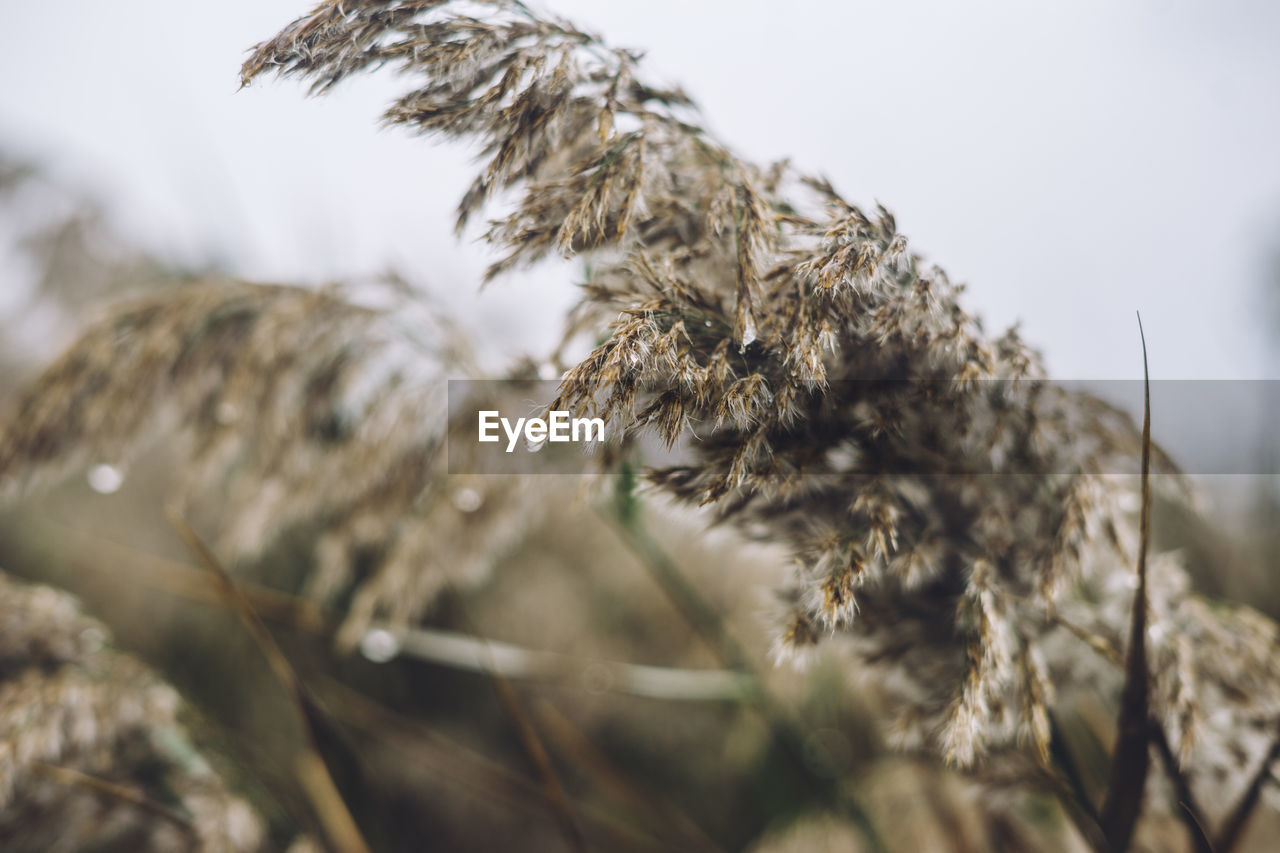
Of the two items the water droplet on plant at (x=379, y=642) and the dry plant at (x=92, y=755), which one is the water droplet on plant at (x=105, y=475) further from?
the water droplet on plant at (x=379, y=642)

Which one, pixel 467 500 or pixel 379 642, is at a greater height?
pixel 467 500

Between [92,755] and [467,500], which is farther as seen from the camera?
[467,500]

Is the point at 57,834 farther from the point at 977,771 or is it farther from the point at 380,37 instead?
the point at 977,771

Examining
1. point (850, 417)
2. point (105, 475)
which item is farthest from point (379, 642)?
point (850, 417)

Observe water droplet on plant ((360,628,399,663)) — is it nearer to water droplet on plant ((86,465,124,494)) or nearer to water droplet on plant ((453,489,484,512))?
water droplet on plant ((453,489,484,512))

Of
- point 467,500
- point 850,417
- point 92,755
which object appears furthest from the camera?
point 467,500

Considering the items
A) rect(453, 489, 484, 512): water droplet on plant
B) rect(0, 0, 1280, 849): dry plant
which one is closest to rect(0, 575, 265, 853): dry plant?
rect(453, 489, 484, 512): water droplet on plant

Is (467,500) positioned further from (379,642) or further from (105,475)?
(105,475)

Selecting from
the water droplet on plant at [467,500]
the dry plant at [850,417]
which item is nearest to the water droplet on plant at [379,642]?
the water droplet on plant at [467,500]

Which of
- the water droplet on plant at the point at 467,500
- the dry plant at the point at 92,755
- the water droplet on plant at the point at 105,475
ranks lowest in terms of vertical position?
the dry plant at the point at 92,755

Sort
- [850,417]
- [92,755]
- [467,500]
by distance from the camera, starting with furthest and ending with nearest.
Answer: [467,500]
[92,755]
[850,417]
